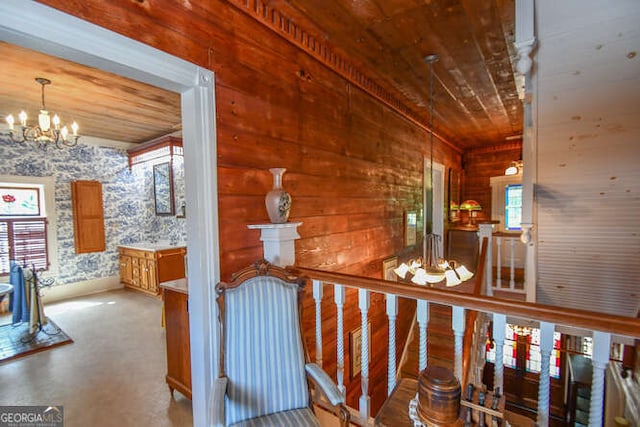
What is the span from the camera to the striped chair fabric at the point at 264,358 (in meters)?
1.37

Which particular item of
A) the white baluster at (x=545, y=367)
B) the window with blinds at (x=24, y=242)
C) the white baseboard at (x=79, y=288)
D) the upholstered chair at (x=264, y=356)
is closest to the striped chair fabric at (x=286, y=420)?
the upholstered chair at (x=264, y=356)

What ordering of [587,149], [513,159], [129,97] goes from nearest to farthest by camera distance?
[587,149] → [129,97] → [513,159]

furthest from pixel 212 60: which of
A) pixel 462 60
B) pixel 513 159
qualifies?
pixel 513 159

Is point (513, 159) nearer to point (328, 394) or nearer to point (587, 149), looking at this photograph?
point (587, 149)

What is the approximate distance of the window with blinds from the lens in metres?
4.42

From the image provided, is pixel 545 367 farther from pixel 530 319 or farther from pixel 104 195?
pixel 104 195

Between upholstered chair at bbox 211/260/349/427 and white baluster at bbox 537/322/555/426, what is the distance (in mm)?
848

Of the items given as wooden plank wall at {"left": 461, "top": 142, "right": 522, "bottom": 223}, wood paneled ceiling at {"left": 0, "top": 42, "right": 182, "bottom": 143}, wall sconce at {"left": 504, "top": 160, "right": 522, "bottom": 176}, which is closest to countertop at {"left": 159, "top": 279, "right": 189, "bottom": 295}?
wood paneled ceiling at {"left": 0, "top": 42, "right": 182, "bottom": 143}

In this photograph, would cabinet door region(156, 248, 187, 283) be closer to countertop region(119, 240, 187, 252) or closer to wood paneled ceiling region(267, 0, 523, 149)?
countertop region(119, 240, 187, 252)

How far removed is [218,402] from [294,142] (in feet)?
5.74

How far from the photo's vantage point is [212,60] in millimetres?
1655

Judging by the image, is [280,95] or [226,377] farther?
[280,95]

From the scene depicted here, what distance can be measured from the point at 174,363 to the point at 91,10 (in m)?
2.39

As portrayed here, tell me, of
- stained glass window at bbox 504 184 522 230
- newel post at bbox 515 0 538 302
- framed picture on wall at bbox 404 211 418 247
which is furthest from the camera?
stained glass window at bbox 504 184 522 230
